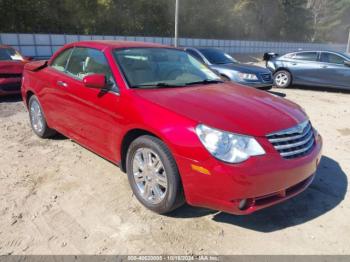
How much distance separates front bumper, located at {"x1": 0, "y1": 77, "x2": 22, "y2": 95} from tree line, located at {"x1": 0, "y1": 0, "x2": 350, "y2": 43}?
30.0 ft

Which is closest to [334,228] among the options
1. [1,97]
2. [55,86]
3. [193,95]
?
[193,95]

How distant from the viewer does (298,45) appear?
40.8m

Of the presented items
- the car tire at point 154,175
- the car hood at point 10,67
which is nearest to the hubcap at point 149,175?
the car tire at point 154,175

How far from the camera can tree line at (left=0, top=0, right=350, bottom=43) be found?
16.5 meters

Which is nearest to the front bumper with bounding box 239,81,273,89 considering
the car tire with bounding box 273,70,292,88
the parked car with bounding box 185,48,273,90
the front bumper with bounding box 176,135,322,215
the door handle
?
the parked car with bounding box 185,48,273,90

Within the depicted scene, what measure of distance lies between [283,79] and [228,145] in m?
9.47

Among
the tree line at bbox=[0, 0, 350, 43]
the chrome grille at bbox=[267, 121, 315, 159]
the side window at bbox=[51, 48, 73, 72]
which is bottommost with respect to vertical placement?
the chrome grille at bbox=[267, 121, 315, 159]

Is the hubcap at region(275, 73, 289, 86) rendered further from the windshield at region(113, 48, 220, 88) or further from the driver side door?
the driver side door

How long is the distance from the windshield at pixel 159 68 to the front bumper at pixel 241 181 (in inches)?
45.2

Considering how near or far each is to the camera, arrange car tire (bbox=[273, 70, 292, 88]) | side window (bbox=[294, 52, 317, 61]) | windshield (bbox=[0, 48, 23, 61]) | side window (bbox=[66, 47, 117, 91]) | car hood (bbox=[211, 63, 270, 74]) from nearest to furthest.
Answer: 1. side window (bbox=[66, 47, 117, 91])
2. windshield (bbox=[0, 48, 23, 61])
3. car hood (bbox=[211, 63, 270, 74])
4. side window (bbox=[294, 52, 317, 61])
5. car tire (bbox=[273, 70, 292, 88])

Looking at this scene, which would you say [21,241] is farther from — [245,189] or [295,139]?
[295,139]

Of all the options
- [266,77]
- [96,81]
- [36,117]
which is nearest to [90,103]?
[96,81]

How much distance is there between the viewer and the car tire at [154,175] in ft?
9.16

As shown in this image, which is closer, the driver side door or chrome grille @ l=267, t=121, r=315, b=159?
chrome grille @ l=267, t=121, r=315, b=159
